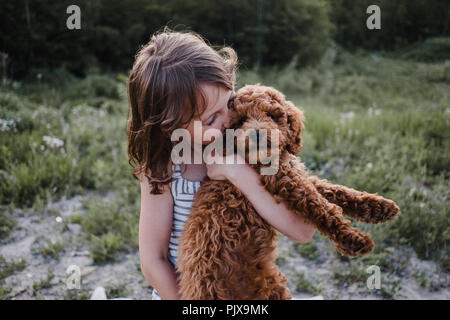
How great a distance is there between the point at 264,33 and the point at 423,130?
8.65 m

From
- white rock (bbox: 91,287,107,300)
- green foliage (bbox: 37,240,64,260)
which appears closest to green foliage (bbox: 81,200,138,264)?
green foliage (bbox: 37,240,64,260)

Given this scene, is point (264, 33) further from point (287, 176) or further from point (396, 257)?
point (287, 176)

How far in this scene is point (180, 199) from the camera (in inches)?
57.2

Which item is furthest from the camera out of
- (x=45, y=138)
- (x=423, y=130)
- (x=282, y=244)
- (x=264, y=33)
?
(x=264, y=33)

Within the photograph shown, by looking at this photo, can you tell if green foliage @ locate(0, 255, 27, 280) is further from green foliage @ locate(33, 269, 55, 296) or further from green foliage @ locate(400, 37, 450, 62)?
green foliage @ locate(400, 37, 450, 62)

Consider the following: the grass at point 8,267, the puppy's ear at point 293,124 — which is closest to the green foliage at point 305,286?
the puppy's ear at point 293,124

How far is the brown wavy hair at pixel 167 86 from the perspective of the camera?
1.29 metres

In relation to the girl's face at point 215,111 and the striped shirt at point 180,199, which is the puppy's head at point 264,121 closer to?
the girl's face at point 215,111

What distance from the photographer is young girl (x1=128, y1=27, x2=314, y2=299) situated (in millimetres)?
1273

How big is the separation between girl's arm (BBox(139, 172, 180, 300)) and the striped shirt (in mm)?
28

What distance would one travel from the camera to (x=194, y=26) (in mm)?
11641

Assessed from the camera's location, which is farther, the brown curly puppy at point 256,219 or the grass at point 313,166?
the grass at point 313,166

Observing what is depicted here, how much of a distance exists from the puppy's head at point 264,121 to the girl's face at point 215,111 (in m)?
0.03
